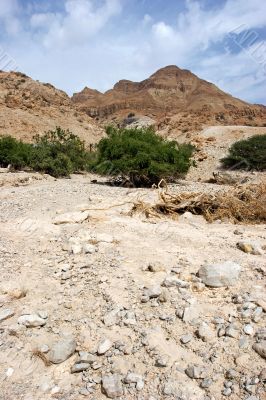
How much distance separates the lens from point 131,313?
133 inches

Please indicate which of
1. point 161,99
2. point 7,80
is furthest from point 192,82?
point 7,80

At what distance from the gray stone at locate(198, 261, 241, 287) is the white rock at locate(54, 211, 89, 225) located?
7.91 feet

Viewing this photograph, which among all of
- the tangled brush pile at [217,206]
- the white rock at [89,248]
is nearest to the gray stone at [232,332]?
the white rock at [89,248]

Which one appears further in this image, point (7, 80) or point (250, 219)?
point (7, 80)

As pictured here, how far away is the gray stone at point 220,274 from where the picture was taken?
12.3ft

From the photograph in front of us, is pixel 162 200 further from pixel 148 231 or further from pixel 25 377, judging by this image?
pixel 25 377

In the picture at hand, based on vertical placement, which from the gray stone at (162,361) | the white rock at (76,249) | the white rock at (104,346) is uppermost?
the white rock at (76,249)

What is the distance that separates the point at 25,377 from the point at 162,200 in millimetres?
4644

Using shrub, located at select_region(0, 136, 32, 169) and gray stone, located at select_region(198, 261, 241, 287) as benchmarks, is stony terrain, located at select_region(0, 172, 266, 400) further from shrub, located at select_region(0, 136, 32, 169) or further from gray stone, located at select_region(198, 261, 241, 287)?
shrub, located at select_region(0, 136, 32, 169)

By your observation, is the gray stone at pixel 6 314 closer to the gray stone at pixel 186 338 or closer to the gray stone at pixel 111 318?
the gray stone at pixel 111 318

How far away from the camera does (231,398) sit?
2533 mm

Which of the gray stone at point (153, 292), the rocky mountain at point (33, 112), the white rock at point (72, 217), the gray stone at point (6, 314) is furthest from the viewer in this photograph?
the rocky mountain at point (33, 112)

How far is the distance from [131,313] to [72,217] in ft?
8.91

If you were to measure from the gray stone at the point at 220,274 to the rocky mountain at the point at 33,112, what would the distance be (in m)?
25.9
